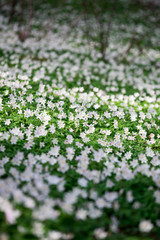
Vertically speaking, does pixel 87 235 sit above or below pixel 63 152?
below

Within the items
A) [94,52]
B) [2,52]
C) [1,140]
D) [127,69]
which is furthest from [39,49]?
[1,140]

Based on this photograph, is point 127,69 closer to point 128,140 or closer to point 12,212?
point 128,140

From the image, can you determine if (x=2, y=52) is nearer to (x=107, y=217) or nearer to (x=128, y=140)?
(x=128, y=140)

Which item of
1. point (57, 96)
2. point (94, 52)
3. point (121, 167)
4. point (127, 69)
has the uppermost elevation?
point (94, 52)

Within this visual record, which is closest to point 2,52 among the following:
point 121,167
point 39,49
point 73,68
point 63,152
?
point 39,49

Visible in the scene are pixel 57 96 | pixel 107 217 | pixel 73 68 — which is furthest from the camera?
pixel 73 68

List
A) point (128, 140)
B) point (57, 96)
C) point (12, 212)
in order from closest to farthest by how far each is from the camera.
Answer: point (12, 212), point (128, 140), point (57, 96)

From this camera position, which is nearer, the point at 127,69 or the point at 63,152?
the point at 63,152
